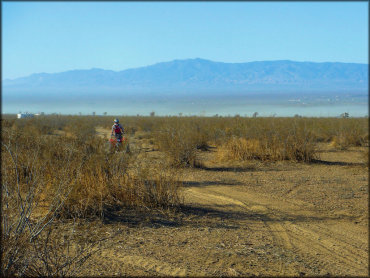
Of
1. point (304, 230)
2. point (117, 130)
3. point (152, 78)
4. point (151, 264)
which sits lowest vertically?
point (151, 264)

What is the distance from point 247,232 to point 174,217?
55.6 inches

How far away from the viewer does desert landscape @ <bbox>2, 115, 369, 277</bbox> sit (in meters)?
5.02

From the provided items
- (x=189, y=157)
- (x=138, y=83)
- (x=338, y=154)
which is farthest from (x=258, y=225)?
(x=138, y=83)

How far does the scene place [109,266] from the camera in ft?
17.0

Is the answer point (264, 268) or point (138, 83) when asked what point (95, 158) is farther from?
point (138, 83)

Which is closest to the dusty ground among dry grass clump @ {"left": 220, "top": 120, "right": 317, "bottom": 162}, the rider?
the rider

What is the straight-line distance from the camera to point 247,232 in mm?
6609

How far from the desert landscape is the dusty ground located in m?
0.02

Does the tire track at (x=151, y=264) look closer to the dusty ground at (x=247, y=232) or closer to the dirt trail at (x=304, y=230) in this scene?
the dusty ground at (x=247, y=232)

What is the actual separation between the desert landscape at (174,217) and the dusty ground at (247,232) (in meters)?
0.02

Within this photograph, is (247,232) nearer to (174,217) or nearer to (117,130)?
(174,217)

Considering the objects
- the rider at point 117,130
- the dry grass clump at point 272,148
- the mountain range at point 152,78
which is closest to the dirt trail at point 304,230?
the rider at point 117,130

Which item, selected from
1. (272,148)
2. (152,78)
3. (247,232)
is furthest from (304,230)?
(152,78)

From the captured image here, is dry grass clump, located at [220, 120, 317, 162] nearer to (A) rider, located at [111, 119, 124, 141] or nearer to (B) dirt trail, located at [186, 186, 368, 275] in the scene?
(A) rider, located at [111, 119, 124, 141]
